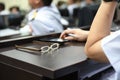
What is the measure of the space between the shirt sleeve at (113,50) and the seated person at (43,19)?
0.99 metres

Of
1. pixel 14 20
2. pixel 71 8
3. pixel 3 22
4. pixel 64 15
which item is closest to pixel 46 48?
pixel 3 22

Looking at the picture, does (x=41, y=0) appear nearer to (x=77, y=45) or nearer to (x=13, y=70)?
(x=77, y=45)

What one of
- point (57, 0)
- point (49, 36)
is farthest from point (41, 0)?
point (57, 0)

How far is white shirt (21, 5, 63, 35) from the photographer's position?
1811 mm

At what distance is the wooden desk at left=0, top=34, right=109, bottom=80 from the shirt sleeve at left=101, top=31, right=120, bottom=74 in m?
0.08

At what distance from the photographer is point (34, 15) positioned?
1926 millimetres

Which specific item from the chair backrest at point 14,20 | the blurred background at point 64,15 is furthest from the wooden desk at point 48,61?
the chair backrest at point 14,20

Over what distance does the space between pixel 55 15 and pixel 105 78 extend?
1.08 metres

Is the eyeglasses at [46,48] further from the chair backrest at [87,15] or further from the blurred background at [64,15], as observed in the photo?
A: the chair backrest at [87,15]

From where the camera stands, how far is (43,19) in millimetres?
1885

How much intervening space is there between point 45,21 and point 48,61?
1152mm

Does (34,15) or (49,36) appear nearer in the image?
(49,36)

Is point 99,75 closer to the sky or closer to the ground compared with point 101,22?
closer to the ground

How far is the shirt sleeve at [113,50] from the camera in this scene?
0.76m
